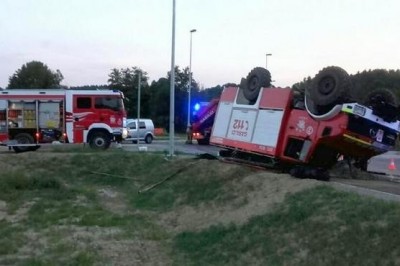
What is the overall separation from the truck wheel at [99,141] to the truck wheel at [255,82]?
14496 mm

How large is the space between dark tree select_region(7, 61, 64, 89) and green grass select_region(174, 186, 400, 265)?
92.2 m

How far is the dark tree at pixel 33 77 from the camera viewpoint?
102662 mm

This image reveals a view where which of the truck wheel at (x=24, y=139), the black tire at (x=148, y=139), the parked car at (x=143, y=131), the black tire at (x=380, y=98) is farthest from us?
the black tire at (x=148, y=139)

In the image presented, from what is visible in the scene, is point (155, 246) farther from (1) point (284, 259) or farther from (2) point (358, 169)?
(2) point (358, 169)

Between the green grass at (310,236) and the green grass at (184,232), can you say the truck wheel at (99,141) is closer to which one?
the green grass at (184,232)

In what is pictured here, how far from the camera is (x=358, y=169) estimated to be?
1853 centimetres

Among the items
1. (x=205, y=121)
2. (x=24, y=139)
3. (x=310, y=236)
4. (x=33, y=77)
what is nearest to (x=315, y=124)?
(x=310, y=236)

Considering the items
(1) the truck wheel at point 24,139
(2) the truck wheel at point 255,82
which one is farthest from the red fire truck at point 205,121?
(2) the truck wheel at point 255,82

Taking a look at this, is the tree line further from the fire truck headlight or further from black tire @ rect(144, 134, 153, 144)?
the fire truck headlight

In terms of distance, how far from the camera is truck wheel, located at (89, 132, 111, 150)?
3300cm

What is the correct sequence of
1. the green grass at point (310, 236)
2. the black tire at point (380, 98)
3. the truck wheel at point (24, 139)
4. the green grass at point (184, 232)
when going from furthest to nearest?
the truck wheel at point (24, 139) → the black tire at point (380, 98) → the green grass at point (184, 232) → the green grass at point (310, 236)

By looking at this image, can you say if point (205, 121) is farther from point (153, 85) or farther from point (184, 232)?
point (153, 85)

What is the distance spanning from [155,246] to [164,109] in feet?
243

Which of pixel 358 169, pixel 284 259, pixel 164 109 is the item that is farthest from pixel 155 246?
pixel 164 109
